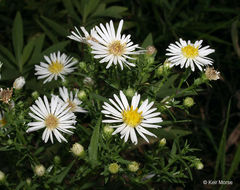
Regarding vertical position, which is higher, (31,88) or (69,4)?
(69,4)

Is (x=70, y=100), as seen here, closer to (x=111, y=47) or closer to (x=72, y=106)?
(x=72, y=106)

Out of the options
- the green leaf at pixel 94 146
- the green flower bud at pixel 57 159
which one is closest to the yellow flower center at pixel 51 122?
the green flower bud at pixel 57 159

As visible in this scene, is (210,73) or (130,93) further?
(210,73)

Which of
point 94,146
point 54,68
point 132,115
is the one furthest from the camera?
point 54,68

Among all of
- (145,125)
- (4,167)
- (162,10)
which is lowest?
(4,167)

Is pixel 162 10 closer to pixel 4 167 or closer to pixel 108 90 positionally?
pixel 108 90

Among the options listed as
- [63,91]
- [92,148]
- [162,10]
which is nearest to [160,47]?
[162,10]

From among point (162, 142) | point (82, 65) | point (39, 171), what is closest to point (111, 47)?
point (82, 65)
